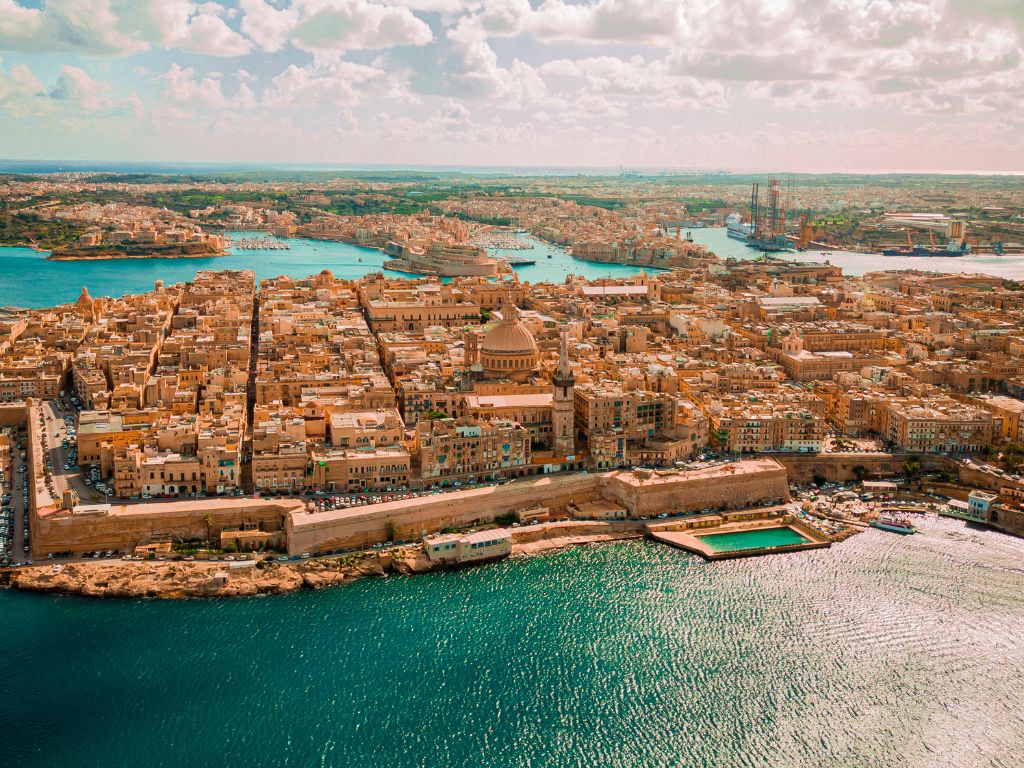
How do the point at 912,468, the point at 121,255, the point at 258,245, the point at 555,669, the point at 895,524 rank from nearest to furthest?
the point at 555,669
the point at 895,524
the point at 912,468
the point at 121,255
the point at 258,245

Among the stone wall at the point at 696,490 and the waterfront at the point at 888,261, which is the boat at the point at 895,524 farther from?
the waterfront at the point at 888,261

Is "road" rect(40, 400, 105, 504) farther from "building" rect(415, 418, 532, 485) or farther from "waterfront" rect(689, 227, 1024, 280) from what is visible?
"waterfront" rect(689, 227, 1024, 280)

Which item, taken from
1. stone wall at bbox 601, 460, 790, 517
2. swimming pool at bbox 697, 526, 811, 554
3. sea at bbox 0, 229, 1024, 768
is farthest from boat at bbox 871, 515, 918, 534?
stone wall at bbox 601, 460, 790, 517

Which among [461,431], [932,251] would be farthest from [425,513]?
[932,251]

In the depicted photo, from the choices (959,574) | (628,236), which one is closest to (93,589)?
(959,574)

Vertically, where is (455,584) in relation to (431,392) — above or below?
below

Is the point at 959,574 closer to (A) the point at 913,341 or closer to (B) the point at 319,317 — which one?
(A) the point at 913,341

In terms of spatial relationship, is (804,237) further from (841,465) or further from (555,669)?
(555,669)
